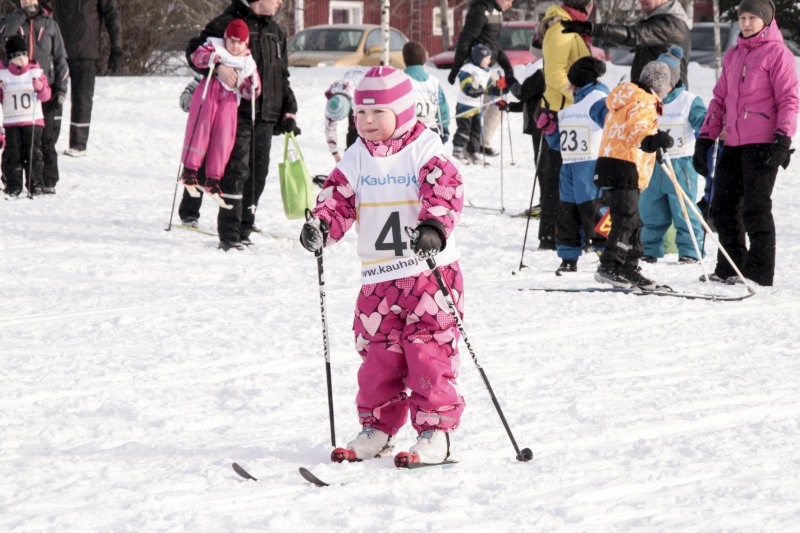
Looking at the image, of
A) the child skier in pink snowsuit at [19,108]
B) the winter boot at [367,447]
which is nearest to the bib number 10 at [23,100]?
the child skier in pink snowsuit at [19,108]

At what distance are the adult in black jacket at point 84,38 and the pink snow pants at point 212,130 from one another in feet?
13.8

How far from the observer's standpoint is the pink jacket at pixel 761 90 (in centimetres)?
615

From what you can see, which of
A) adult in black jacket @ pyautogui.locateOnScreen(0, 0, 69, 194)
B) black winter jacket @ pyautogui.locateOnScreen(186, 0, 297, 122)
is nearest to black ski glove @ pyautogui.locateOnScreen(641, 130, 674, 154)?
black winter jacket @ pyautogui.locateOnScreen(186, 0, 297, 122)

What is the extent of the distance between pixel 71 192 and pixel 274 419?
7.01 m

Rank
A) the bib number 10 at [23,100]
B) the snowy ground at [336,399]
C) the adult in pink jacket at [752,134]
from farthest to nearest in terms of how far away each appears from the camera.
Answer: the bib number 10 at [23,100] < the adult in pink jacket at [752,134] < the snowy ground at [336,399]

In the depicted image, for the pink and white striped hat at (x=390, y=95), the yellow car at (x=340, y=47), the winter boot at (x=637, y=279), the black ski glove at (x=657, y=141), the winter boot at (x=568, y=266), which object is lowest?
the winter boot at (x=568, y=266)

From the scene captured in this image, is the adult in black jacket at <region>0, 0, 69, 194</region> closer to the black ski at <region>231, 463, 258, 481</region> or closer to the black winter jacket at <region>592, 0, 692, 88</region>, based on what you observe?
the black winter jacket at <region>592, 0, 692, 88</region>

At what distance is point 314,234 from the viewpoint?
3.30m

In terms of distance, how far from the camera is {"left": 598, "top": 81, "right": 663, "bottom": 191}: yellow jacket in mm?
6262

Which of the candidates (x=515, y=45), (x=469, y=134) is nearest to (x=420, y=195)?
(x=469, y=134)

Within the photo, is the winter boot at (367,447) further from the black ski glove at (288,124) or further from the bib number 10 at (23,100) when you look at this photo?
the bib number 10 at (23,100)

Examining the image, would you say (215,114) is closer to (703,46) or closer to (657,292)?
(657,292)

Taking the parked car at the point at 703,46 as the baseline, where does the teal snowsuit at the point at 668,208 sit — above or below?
below

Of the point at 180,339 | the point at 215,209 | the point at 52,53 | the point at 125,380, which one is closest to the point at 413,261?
the point at 125,380
